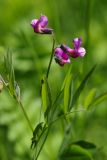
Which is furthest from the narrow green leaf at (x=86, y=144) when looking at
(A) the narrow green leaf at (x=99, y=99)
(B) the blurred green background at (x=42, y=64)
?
(B) the blurred green background at (x=42, y=64)

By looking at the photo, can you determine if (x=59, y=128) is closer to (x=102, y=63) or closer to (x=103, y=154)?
(x=103, y=154)

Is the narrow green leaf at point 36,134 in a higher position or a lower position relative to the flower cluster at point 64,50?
lower

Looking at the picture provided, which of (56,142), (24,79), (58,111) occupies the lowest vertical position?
(56,142)

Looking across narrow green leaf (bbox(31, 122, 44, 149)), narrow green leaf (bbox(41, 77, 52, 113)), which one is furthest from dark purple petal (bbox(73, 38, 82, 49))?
narrow green leaf (bbox(31, 122, 44, 149))

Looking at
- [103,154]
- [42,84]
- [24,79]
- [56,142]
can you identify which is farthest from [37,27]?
[24,79]

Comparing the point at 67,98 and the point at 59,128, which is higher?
the point at 67,98

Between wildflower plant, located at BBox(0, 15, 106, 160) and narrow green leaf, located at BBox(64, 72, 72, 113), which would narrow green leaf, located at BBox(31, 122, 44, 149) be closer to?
wildflower plant, located at BBox(0, 15, 106, 160)

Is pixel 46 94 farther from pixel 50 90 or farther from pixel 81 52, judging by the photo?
pixel 81 52

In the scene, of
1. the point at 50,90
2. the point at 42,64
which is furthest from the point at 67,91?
the point at 42,64

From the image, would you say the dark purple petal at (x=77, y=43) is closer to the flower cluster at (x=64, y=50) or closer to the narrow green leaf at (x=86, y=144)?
the flower cluster at (x=64, y=50)
